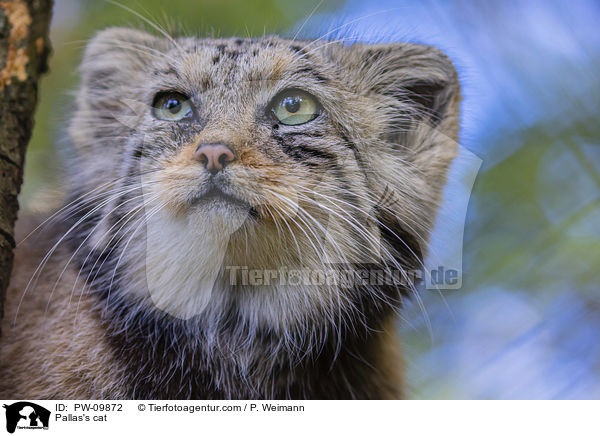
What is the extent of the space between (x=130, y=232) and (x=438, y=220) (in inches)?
32.5

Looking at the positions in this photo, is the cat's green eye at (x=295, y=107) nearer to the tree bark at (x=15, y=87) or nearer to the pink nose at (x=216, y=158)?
the pink nose at (x=216, y=158)

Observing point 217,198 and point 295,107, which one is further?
point 295,107

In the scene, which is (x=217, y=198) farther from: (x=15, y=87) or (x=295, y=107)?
(x=15, y=87)

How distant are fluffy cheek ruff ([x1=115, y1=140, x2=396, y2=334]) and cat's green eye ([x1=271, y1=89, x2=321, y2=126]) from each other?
0.15 m

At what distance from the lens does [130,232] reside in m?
1.42

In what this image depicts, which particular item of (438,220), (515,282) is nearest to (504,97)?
(438,220)

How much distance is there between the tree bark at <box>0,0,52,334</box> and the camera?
3.65 feet

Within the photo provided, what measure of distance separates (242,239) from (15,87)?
59cm

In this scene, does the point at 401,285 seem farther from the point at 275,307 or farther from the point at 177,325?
the point at 177,325

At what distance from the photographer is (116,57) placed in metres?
1.56

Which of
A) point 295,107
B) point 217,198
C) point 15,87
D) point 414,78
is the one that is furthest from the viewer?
point 414,78
